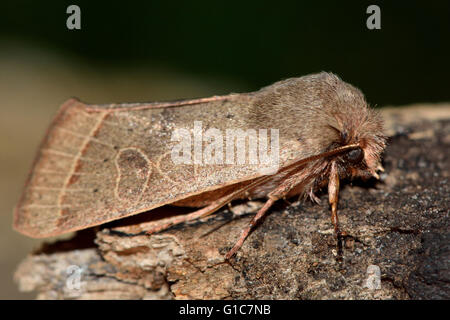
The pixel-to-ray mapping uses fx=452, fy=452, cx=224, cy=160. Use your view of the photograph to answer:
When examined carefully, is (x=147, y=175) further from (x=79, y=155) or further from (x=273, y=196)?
(x=273, y=196)

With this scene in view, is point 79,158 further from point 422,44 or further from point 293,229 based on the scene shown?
point 422,44

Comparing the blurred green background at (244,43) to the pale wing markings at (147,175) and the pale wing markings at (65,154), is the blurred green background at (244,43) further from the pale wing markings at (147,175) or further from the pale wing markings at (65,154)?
the pale wing markings at (147,175)

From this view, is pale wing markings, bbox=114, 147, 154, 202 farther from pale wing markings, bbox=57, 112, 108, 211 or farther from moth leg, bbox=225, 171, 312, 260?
moth leg, bbox=225, 171, 312, 260

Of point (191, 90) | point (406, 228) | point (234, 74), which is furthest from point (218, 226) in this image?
point (191, 90)

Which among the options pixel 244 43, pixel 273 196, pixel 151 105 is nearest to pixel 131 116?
pixel 151 105

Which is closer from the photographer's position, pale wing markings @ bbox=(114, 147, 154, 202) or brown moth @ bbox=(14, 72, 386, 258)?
brown moth @ bbox=(14, 72, 386, 258)

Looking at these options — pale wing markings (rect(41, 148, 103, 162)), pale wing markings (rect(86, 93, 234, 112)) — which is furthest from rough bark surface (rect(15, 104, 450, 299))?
pale wing markings (rect(86, 93, 234, 112))

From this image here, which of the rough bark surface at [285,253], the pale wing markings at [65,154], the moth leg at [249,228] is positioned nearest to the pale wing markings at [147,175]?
the pale wing markings at [65,154]
